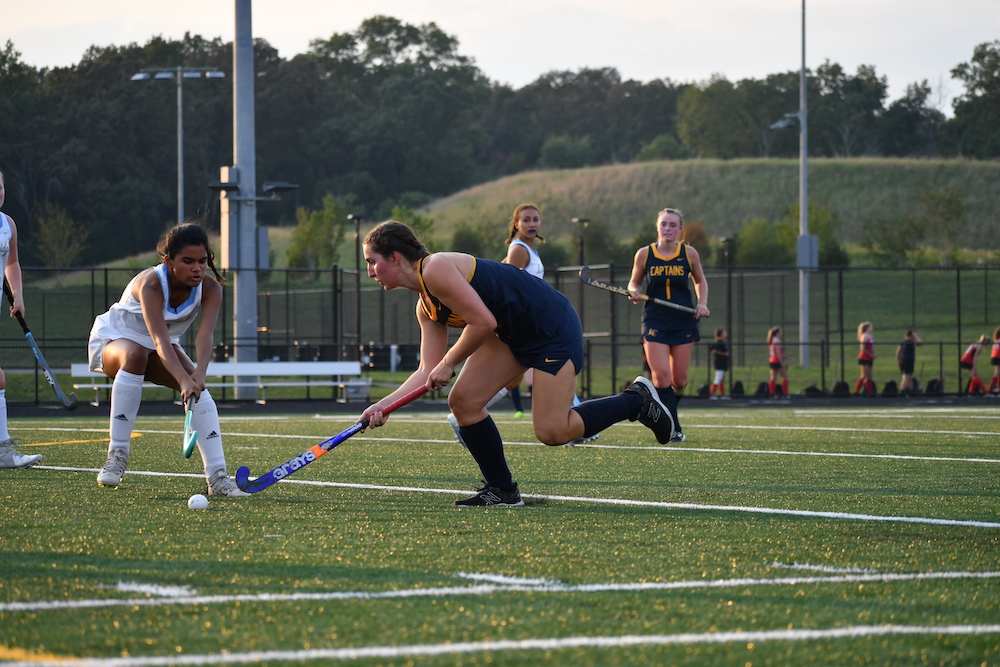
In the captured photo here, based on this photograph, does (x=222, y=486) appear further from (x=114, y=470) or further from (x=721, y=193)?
(x=721, y=193)

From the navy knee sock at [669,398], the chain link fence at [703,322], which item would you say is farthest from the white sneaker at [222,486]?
the chain link fence at [703,322]

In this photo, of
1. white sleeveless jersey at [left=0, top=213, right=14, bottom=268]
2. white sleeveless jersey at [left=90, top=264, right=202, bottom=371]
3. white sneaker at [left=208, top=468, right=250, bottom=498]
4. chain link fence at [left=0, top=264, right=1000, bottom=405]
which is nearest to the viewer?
white sneaker at [left=208, top=468, right=250, bottom=498]

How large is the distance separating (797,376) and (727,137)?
212 ft

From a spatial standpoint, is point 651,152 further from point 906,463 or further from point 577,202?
point 906,463

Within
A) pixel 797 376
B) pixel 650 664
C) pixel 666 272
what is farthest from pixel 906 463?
pixel 797 376

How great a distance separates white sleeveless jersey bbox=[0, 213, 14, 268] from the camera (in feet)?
25.3

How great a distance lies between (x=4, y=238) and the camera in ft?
25.3

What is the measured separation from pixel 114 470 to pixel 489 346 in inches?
84.3

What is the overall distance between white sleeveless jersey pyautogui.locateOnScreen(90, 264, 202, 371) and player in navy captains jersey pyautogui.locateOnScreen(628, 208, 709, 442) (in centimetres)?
446

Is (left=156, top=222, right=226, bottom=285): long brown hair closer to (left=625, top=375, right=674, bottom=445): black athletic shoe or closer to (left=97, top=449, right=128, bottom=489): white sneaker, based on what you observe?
(left=97, top=449, right=128, bottom=489): white sneaker

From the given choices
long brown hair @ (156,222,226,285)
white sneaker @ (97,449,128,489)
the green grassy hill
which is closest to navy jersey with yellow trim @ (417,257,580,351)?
long brown hair @ (156,222,226,285)

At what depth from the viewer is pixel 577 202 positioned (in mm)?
71250

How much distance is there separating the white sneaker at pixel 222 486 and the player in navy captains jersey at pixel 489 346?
1042mm

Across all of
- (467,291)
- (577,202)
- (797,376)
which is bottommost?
(797,376)
